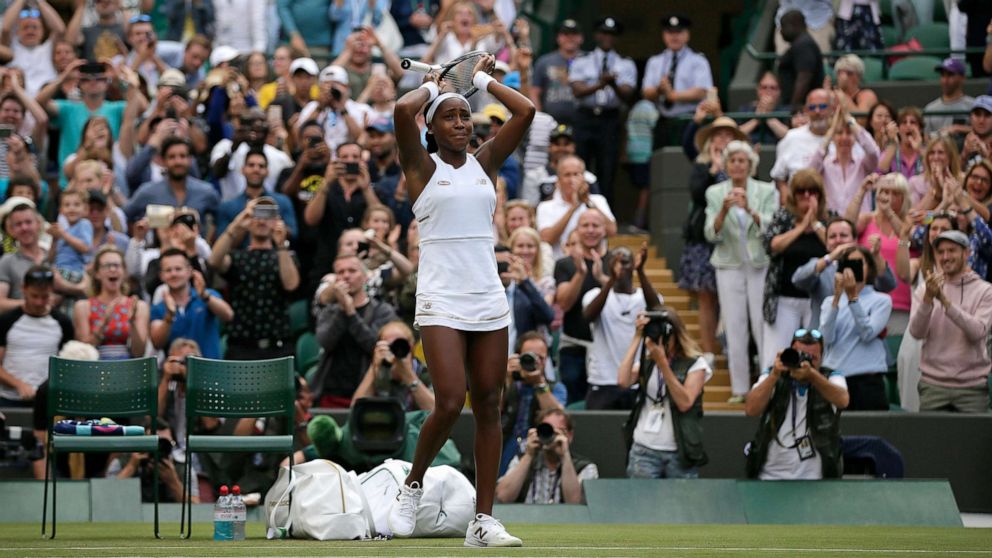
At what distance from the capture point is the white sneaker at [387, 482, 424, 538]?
30.0ft

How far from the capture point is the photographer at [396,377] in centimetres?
1274

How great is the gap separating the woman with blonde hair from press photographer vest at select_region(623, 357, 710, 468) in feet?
5.29

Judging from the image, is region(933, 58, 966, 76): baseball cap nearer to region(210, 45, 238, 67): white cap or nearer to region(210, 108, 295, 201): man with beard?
region(210, 108, 295, 201): man with beard

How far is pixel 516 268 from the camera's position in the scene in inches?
541

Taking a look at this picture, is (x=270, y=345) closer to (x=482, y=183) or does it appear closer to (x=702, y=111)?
(x=702, y=111)

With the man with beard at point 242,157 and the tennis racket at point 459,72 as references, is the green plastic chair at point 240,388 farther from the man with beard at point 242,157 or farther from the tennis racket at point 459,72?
the man with beard at point 242,157

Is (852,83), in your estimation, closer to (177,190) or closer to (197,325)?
(177,190)

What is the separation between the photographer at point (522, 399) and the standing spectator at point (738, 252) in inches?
90.5

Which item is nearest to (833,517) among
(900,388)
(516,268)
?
(900,388)

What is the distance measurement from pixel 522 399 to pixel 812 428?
2064 mm

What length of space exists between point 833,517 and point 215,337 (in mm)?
5075

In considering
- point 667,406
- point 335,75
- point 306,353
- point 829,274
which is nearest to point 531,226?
point 306,353

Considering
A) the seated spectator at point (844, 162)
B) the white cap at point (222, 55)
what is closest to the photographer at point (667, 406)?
the seated spectator at point (844, 162)

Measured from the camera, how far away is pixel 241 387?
1090 centimetres
